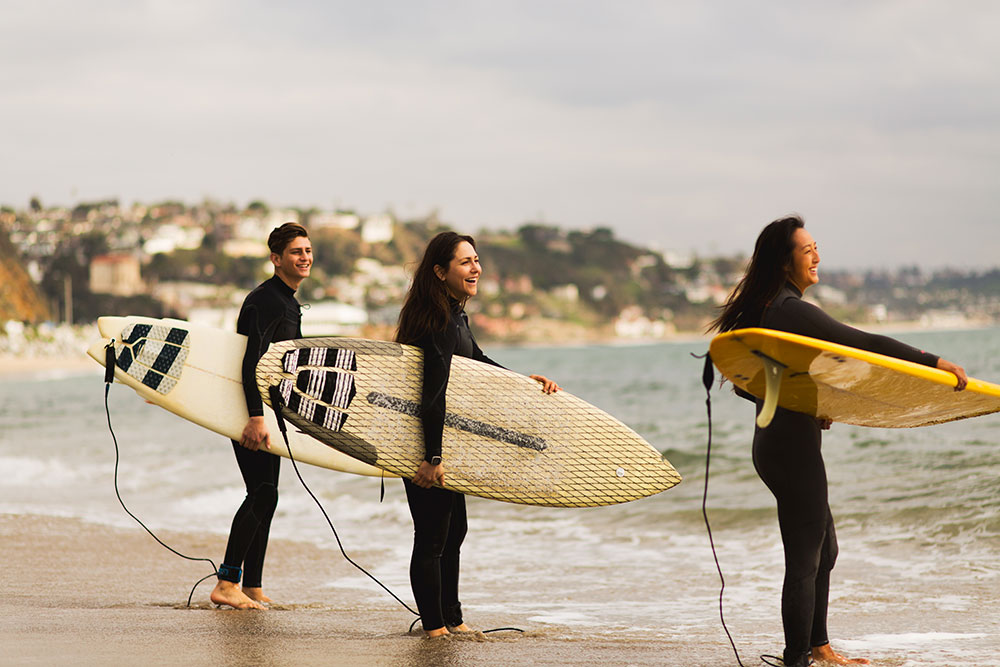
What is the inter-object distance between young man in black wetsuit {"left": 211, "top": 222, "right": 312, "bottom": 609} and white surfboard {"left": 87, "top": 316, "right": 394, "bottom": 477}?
0.60 ft

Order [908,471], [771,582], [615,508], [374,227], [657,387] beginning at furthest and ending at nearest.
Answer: [374,227]
[657,387]
[908,471]
[615,508]
[771,582]

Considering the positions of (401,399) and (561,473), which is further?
(561,473)

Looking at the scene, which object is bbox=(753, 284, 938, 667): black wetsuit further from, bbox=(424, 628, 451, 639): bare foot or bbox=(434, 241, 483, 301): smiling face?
bbox=(424, 628, 451, 639): bare foot

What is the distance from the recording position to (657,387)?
946 inches

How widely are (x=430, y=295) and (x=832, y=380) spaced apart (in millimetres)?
1239

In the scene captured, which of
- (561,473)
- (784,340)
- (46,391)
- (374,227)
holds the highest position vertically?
(374,227)

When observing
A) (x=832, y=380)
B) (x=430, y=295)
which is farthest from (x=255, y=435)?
(x=832, y=380)

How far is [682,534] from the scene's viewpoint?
670 centimetres

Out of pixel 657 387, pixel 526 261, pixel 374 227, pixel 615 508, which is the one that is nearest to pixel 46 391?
pixel 657 387

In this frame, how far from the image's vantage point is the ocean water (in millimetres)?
4117

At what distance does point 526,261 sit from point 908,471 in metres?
88.5

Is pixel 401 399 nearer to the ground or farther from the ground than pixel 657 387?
farther from the ground

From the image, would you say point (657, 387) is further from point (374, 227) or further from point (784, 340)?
point (374, 227)

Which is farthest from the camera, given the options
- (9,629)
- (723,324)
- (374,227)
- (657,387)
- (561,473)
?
(374,227)
